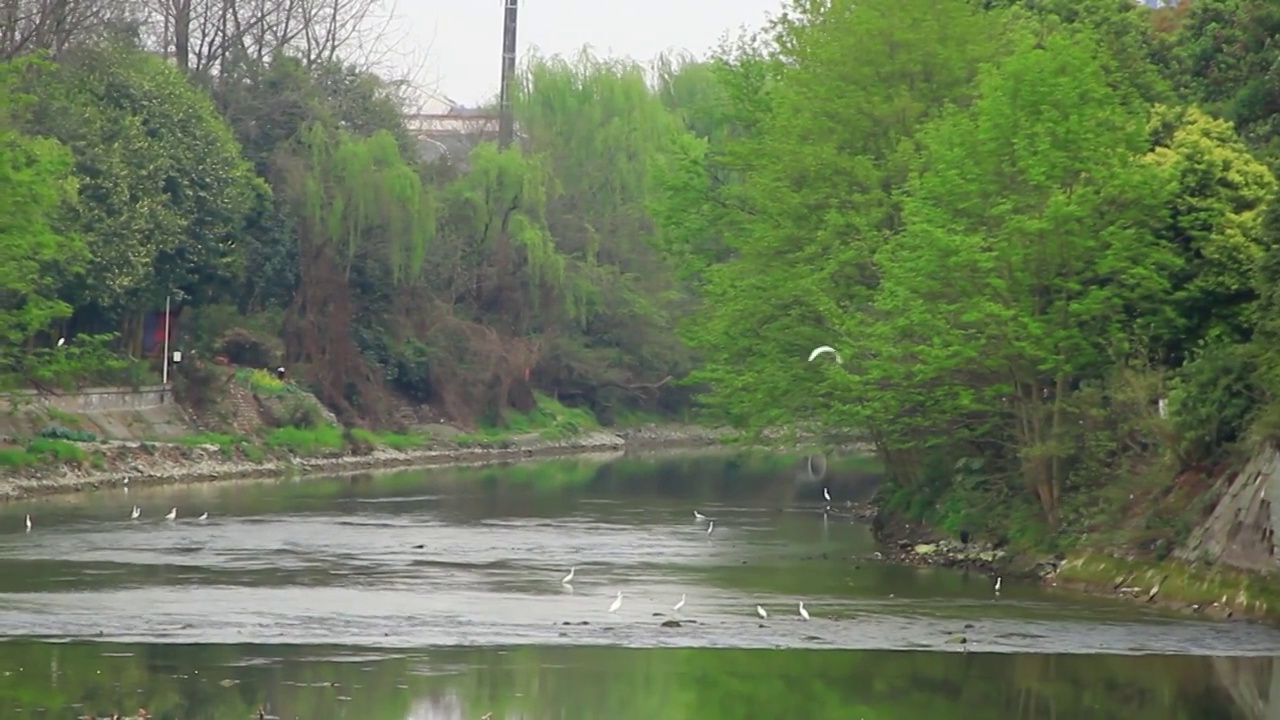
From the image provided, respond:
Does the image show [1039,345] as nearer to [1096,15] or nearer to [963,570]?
[963,570]

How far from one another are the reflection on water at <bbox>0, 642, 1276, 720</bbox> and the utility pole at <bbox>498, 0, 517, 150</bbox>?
67945mm

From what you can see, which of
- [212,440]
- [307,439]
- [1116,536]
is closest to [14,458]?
[212,440]

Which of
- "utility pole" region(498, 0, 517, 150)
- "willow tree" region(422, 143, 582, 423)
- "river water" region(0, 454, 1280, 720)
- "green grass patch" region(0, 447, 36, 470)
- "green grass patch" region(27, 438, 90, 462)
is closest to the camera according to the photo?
"river water" region(0, 454, 1280, 720)

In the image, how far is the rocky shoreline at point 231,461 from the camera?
2222 inches

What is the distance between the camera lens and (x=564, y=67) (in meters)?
99.2

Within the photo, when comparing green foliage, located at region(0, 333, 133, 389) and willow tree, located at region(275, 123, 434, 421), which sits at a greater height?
willow tree, located at region(275, 123, 434, 421)

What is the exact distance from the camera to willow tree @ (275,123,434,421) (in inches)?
3059

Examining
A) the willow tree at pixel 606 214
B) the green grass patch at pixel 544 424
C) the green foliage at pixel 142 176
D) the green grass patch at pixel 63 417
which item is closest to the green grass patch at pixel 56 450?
the green grass patch at pixel 63 417

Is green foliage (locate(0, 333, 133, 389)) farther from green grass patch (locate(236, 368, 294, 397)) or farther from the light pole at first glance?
green grass patch (locate(236, 368, 294, 397))

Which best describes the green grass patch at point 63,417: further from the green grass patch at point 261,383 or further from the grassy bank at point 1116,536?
the grassy bank at point 1116,536

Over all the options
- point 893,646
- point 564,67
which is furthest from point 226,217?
point 893,646

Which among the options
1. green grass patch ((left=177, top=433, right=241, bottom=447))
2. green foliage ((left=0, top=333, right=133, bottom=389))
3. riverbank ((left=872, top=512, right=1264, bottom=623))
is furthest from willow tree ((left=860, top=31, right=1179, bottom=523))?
green grass patch ((left=177, top=433, right=241, bottom=447))

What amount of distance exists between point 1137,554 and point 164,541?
19.5 meters

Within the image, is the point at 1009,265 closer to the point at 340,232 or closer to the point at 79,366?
the point at 79,366
